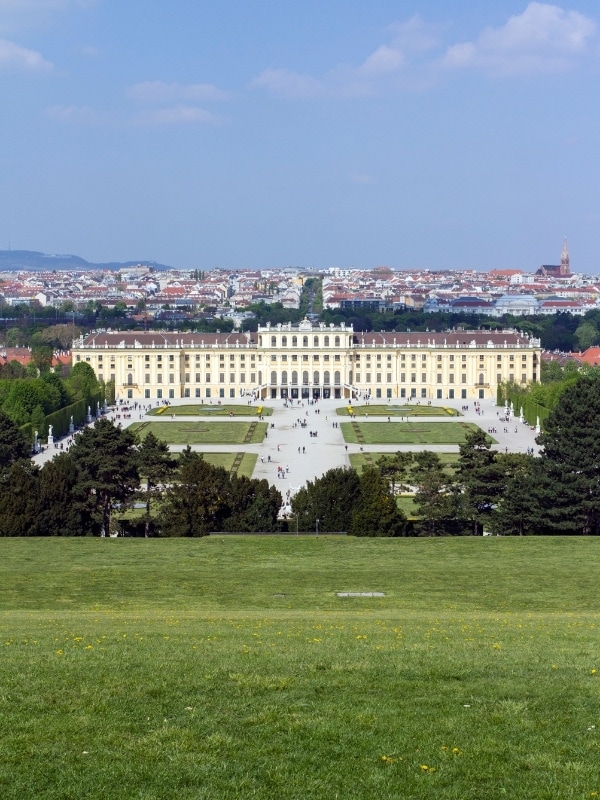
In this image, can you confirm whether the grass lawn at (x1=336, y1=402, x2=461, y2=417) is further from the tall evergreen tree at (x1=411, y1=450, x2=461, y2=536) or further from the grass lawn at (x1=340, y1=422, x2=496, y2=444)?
the tall evergreen tree at (x1=411, y1=450, x2=461, y2=536)

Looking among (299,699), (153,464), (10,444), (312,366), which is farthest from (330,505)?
(312,366)

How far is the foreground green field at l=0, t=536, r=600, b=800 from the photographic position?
8.23 meters

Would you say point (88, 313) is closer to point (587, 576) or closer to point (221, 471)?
point (221, 471)

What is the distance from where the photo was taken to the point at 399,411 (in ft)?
265

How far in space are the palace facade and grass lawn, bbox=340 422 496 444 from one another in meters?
22.4

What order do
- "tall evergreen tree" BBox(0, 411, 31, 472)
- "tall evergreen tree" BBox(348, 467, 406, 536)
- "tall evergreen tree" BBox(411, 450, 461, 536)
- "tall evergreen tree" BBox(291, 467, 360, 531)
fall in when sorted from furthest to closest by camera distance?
"tall evergreen tree" BBox(0, 411, 31, 472) → "tall evergreen tree" BBox(411, 450, 461, 536) → "tall evergreen tree" BBox(291, 467, 360, 531) → "tall evergreen tree" BBox(348, 467, 406, 536)

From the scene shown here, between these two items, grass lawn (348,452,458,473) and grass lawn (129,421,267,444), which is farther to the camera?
grass lawn (129,421,267,444)

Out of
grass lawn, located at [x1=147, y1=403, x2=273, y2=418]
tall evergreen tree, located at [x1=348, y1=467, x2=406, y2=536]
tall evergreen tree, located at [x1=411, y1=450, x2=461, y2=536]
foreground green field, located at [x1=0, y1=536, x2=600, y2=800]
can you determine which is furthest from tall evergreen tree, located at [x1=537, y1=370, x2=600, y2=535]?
grass lawn, located at [x1=147, y1=403, x2=273, y2=418]

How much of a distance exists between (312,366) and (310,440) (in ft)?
109

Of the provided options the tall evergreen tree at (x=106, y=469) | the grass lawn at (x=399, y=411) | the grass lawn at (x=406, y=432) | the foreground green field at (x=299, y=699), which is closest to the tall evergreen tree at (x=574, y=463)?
the tall evergreen tree at (x=106, y=469)

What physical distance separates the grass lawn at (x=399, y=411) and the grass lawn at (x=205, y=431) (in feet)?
29.2

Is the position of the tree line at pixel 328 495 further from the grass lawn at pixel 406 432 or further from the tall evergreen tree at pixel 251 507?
the grass lawn at pixel 406 432

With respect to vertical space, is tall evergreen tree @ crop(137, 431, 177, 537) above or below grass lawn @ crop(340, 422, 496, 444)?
above

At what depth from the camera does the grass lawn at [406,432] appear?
205 feet
